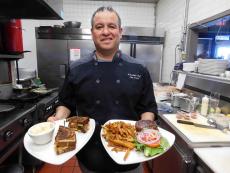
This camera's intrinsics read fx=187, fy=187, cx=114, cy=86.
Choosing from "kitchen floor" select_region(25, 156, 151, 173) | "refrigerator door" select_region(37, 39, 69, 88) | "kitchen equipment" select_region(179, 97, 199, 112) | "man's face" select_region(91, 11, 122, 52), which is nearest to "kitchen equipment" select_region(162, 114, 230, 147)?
"kitchen equipment" select_region(179, 97, 199, 112)

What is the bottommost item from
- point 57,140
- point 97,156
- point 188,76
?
point 97,156

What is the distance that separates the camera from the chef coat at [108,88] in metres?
1.17

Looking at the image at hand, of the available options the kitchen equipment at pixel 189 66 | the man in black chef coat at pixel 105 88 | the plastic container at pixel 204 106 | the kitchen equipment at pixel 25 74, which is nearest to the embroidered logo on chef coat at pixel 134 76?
the man in black chef coat at pixel 105 88

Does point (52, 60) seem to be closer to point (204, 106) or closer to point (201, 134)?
point (204, 106)

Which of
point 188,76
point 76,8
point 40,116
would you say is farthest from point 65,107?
point 76,8

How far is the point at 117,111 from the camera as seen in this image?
119cm

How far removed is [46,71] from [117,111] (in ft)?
9.63

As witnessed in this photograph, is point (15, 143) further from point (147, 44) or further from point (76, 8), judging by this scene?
point (76, 8)

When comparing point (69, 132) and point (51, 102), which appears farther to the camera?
point (51, 102)

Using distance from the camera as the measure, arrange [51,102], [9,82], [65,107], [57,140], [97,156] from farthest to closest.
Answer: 1. [9,82]
2. [51,102]
3. [65,107]
4. [97,156]
5. [57,140]

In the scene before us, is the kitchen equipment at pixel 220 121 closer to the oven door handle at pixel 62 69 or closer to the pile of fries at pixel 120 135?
the pile of fries at pixel 120 135

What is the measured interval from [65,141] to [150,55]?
3.17 metres

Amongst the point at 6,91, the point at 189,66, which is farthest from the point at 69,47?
the point at 189,66

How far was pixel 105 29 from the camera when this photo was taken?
42.4 inches
